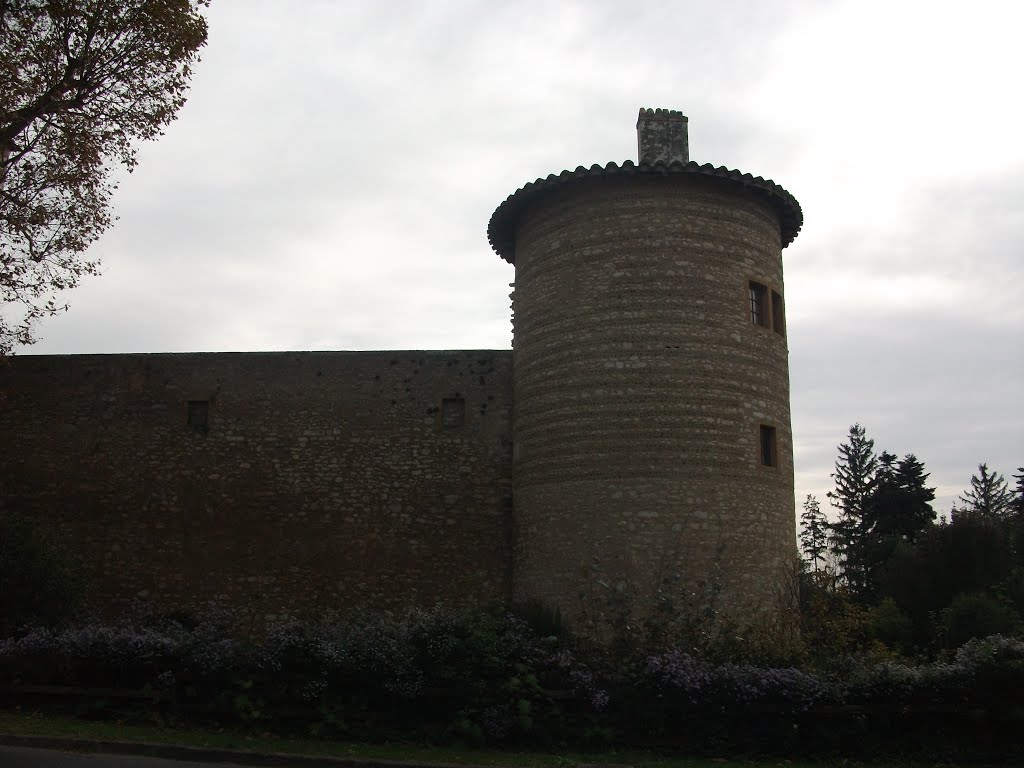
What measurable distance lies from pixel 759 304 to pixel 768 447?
2531 millimetres

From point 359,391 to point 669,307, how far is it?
684cm

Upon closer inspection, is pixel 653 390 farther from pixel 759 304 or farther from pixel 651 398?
pixel 759 304

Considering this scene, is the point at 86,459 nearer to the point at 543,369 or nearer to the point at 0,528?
the point at 0,528

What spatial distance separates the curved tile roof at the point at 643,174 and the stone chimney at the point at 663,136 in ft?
7.55

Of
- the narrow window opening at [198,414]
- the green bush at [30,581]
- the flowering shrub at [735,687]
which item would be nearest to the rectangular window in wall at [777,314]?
the flowering shrub at [735,687]

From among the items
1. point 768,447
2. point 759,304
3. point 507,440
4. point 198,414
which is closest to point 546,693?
point 768,447

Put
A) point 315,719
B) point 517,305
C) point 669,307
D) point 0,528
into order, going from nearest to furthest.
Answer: point 315,719, point 0,528, point 669,307, point 517,305

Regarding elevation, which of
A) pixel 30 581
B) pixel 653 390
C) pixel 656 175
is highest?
pixel 656 175

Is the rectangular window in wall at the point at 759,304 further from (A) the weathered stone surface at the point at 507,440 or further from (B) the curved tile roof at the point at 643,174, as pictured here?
(B) the curved tile roof at the point at 643,174

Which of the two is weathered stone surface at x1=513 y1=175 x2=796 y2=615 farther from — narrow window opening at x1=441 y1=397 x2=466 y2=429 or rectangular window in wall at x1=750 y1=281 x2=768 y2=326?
narrow window opening at x1=441 y1=397 x2=466 y2=429

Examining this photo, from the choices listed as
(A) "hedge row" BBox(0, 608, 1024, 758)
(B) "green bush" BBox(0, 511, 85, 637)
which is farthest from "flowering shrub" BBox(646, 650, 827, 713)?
(B) "green bush" BBox(0, 511, 85, 637)

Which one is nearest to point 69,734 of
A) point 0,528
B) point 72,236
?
point 0,528

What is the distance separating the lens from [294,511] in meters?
18.1

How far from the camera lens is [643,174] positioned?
15.1 m
